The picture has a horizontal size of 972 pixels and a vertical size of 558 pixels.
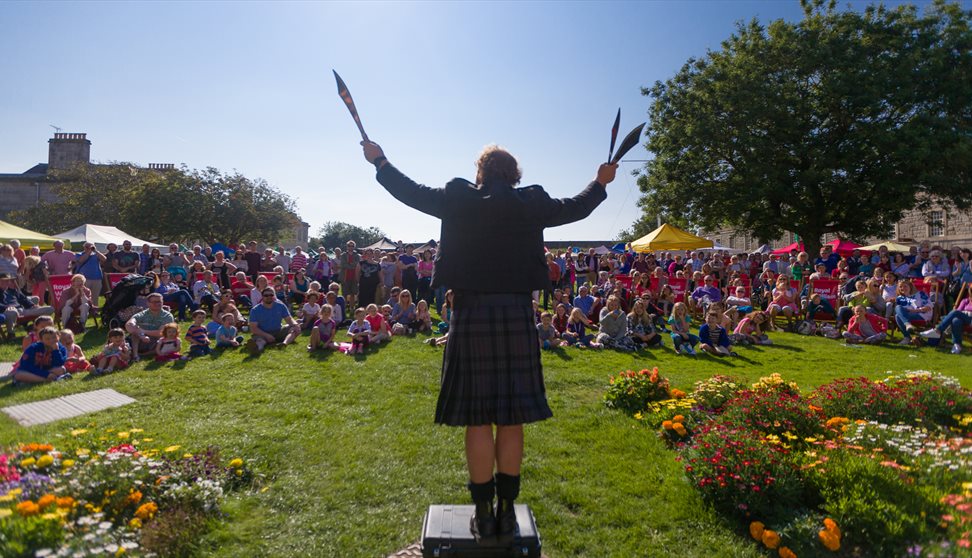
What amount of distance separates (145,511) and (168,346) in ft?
20.9

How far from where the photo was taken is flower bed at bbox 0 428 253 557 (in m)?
2.25

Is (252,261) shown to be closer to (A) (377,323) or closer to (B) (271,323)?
(B) (271,323)

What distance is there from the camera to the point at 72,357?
25.8ft

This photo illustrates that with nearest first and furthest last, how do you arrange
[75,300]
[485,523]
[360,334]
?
[485,523]
[360,334]
[75,300]

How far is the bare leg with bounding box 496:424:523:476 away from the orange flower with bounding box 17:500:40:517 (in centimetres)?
203

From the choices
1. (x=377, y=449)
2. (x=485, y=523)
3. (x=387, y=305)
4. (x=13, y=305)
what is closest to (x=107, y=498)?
(x=377, y=449)

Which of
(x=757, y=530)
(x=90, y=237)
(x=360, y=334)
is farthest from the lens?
(x=90, y=237)

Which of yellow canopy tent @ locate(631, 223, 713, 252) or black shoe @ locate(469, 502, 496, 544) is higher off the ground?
yellow canopy tent @ locate(631, 223, 713, 252)

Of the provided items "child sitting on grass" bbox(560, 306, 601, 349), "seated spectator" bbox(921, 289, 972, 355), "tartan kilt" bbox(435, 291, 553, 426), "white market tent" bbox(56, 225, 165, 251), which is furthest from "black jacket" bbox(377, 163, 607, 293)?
"white market tent" bbox(56, 225, 165, 251)

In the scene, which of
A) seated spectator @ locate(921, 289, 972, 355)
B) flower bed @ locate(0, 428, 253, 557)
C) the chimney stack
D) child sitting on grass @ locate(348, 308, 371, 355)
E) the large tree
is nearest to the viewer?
flower bed @ locate(0, 428, 253, 557)

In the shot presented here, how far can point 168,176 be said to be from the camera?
3766 centimetres

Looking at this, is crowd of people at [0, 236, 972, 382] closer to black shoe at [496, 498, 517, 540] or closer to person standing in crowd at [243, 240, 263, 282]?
person standing in crowd at [243, 240, 263, 282]

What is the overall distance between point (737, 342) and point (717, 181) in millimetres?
17290

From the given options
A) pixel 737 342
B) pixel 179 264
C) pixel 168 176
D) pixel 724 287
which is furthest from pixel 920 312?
pixel 168 176
